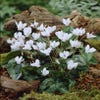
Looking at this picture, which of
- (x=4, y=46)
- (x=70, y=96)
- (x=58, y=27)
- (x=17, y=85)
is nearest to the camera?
(x=70, y=96)

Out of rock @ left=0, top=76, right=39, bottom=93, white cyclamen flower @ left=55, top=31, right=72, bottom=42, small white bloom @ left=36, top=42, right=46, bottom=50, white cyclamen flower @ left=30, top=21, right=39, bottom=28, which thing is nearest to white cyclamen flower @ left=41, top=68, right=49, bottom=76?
rock @ left=0, top=76, right=39, bottom=93

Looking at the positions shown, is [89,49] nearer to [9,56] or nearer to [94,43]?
[94,43]

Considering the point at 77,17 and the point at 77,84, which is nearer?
the point at 77,84

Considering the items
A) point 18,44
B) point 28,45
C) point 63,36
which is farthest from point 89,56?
point 18,44

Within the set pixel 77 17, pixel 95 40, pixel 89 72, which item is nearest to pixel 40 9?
pixel 77 17

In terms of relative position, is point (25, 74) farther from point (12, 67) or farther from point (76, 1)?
point (76, 1)

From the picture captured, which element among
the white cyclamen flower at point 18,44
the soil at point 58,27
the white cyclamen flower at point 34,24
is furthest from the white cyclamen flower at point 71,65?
the white cyclamen flower at point 34,24

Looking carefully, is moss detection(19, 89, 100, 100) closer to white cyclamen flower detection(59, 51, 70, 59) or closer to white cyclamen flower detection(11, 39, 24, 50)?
white cyclamen flower detection(59, 51, 70, 59)

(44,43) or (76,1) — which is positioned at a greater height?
(44,43)

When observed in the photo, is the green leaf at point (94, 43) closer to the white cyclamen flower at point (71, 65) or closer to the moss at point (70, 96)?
the white cyclamen flower at point (71, 65)
